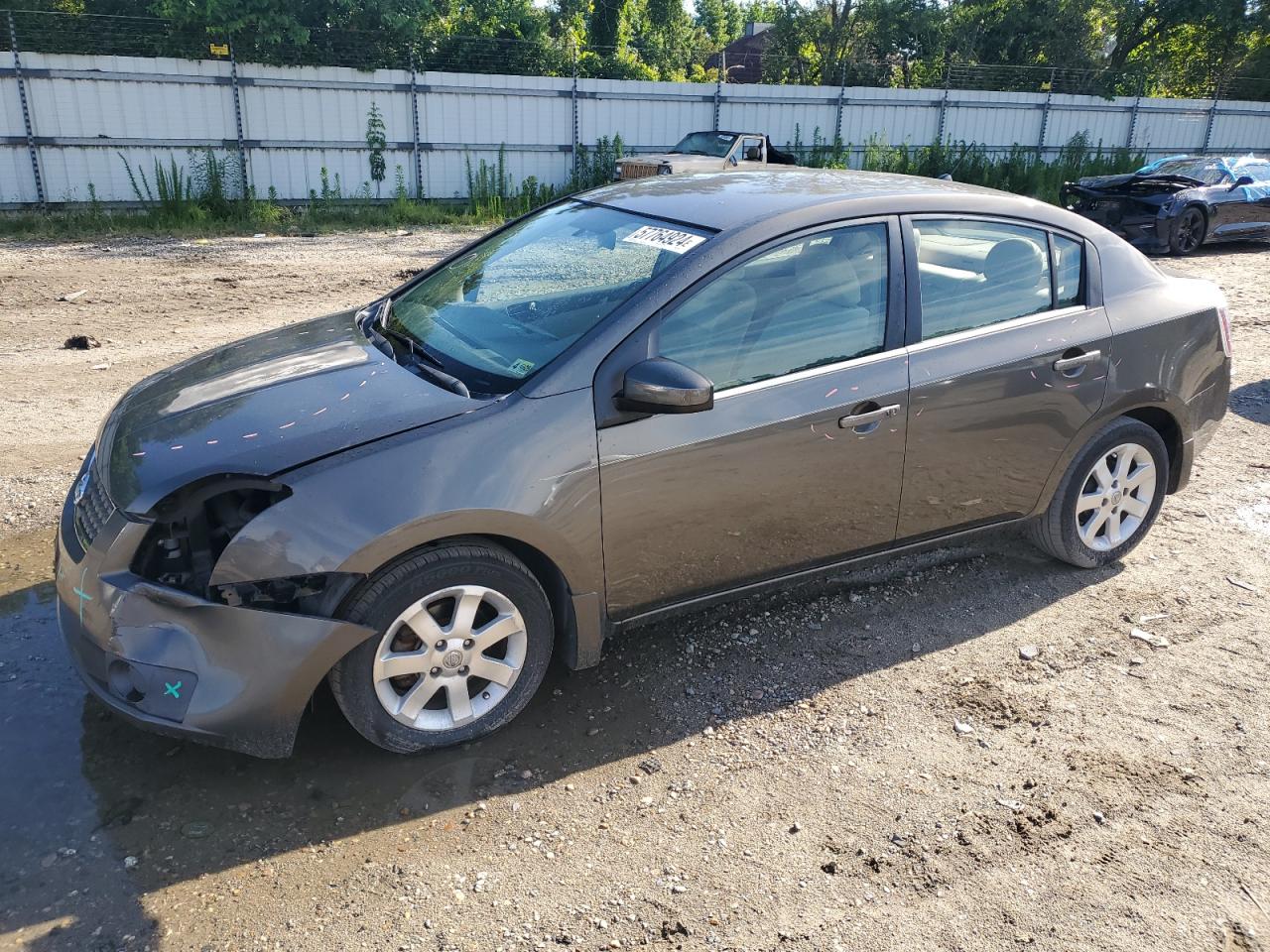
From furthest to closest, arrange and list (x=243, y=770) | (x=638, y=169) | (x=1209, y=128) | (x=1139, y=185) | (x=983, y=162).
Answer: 1. (x=1209, y=128)
2. (x=983, y=162)
3. (x=638, y=169)
4. (x=1139, y=185)
5. (x=243, y=770)

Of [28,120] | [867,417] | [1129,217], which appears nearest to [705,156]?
[1129,217]

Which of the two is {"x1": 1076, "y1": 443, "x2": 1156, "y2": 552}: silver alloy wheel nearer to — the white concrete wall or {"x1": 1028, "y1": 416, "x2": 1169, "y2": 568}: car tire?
{"x1": 1028, "y1": 416, "x2": 1169, "y2": 568}: car tire

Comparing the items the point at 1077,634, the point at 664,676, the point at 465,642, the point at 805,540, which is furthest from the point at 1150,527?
the point at 465,642

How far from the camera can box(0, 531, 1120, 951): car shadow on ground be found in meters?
2.85

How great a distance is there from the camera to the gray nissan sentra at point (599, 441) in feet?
9.85

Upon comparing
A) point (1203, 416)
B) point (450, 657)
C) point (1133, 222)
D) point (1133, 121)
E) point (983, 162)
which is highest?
point (1133, 121)

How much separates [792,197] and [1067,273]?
1.37m

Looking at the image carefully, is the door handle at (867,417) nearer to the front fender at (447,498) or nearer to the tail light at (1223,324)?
the front fender at (447,498)

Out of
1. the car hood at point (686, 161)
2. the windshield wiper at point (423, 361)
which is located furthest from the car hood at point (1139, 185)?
the windshield wiper at point (423, 361)

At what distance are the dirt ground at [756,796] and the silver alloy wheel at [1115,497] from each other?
22 cm

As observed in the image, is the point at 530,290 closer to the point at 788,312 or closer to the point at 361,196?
the point at 788,312

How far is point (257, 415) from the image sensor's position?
3.35m

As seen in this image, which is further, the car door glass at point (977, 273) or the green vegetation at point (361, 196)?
the green vegetation at point (361, 196)

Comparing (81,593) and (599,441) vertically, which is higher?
(599,441)
